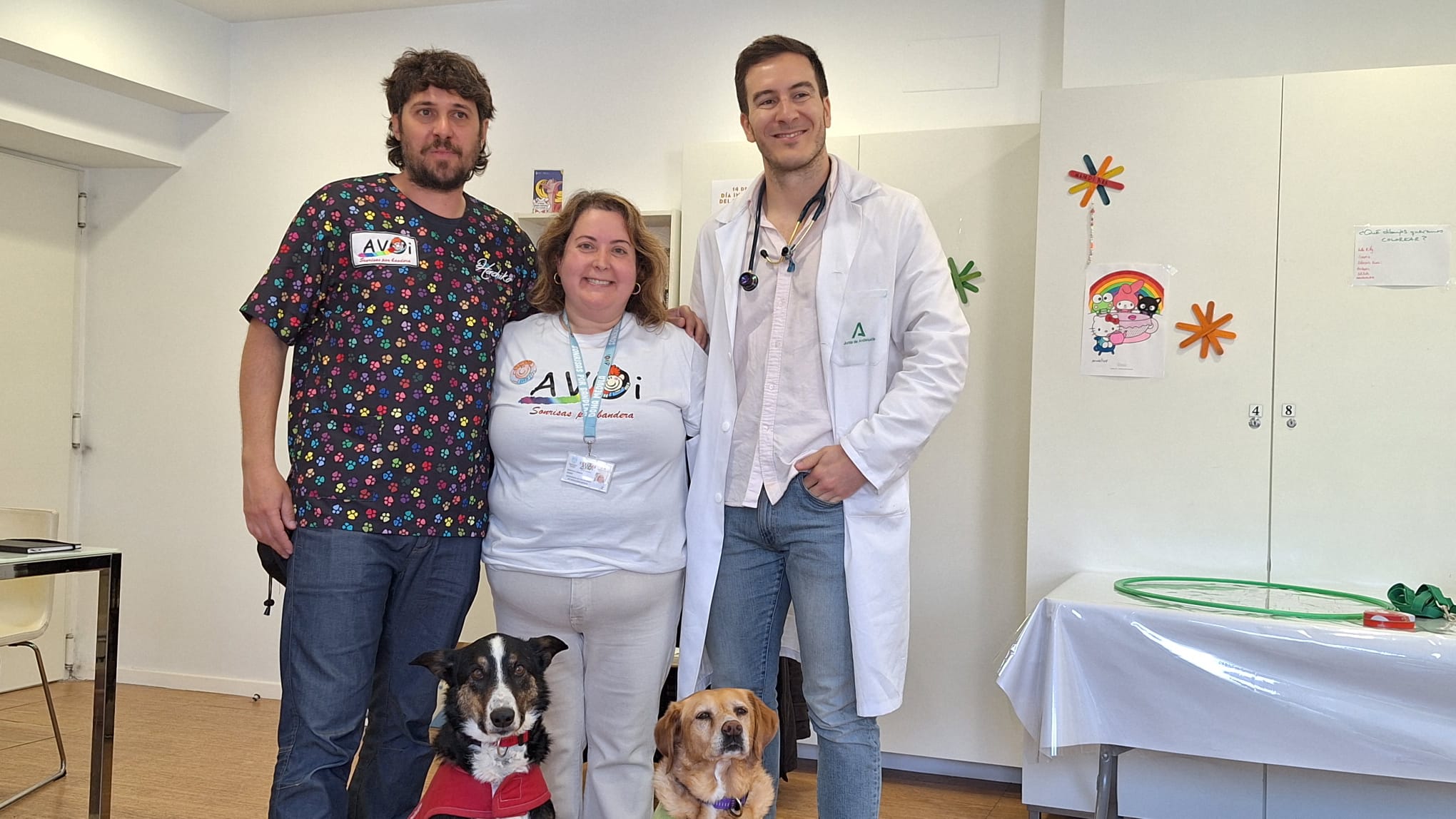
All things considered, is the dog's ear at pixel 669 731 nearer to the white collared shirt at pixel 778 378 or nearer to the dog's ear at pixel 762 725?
the dog's ear at pixel 762 725

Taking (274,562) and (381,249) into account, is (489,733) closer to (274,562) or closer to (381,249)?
(274,562)

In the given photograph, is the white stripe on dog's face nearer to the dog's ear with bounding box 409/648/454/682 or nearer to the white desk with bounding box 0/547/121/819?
the dog's ear with bounding box 409/648/454/682

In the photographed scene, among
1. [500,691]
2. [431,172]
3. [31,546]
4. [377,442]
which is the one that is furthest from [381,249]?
[31,546]

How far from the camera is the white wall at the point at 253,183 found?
4531 millimetres

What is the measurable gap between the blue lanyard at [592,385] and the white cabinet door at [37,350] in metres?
3.69

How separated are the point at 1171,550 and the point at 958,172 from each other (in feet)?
4.84

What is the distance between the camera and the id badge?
218 centimetres

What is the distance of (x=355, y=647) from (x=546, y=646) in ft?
1.42

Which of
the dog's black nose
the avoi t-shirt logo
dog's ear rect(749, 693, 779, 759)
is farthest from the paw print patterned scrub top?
dog's ear rect(749, 693, 779, 759)

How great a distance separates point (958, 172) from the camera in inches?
154

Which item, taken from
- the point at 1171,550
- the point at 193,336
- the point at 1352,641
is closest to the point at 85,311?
the point at 193,336

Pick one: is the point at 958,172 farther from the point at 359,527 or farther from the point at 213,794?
the point at 213,794

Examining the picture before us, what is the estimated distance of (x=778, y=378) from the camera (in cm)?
228

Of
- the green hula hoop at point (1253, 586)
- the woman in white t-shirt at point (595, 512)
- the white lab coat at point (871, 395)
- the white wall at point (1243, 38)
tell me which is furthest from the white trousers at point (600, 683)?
the white wall at point (1243, 38)
